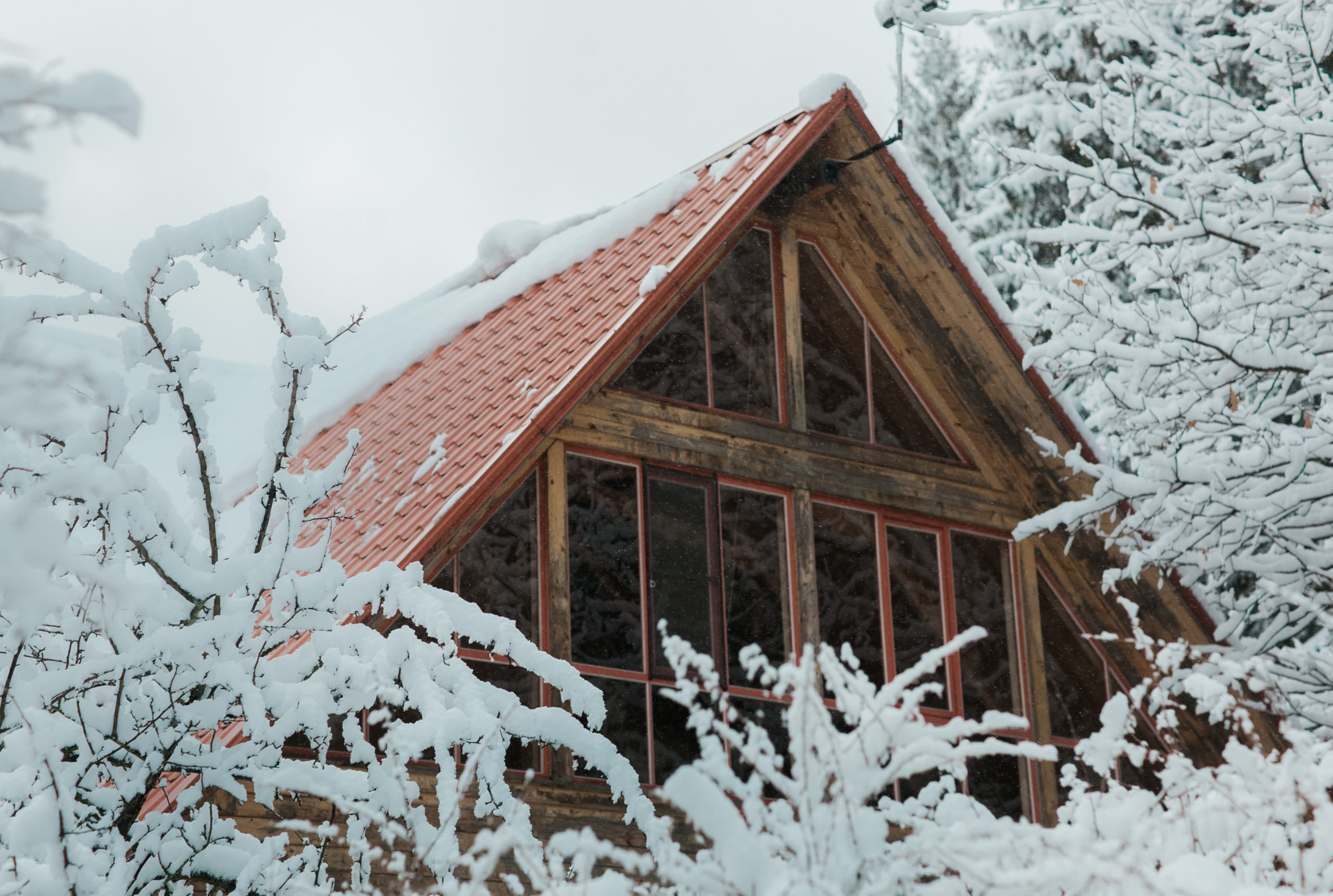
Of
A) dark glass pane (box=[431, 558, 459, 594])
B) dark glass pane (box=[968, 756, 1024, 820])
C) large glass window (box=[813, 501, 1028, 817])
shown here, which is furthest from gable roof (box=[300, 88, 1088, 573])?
dark glass pane (box=[968, 756, 1024, 820])

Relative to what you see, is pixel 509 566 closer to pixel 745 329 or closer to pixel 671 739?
pixel 671 739

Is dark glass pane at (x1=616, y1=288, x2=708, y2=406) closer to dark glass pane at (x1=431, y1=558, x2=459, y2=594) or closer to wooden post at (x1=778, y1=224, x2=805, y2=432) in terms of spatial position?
wooden post at (x1=778, y1=224, x2=805, y2=432)

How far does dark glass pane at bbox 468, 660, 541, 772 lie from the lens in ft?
25.1

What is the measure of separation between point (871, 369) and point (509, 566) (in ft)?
10.5

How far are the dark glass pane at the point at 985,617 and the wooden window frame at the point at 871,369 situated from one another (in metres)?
0.62

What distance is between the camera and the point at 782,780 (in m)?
3.36

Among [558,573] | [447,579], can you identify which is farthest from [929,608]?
[447,579]

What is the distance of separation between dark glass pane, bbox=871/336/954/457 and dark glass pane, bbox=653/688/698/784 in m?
2.66

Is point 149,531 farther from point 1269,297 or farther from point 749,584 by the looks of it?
point 1269,297

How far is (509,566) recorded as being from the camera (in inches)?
316

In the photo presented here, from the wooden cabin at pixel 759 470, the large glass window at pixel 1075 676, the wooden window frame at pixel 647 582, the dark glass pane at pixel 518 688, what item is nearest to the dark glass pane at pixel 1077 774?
the large glass window at pixel 1075 676

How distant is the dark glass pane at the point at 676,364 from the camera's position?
8.69 meters

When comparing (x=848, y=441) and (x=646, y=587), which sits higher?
(x=848, y=441)

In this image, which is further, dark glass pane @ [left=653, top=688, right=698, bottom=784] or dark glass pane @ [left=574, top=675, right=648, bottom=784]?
dark glass pane @ [left=653, top=688, right=698, bottom=784]
